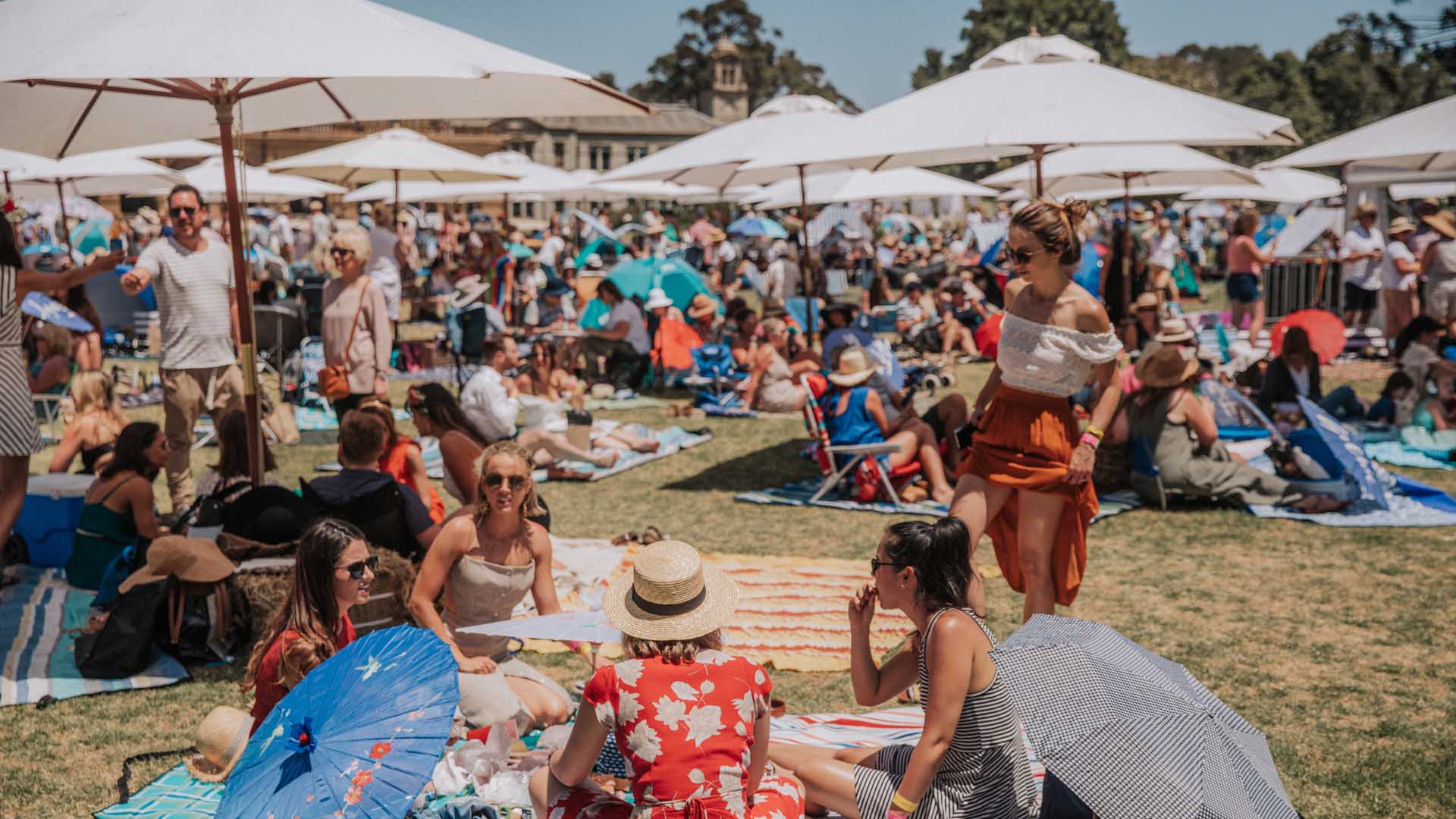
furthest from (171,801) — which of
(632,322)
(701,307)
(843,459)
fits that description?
(701,307)

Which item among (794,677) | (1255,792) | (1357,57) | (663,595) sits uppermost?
(1357,57)

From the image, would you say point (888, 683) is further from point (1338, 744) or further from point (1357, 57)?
point (1357, 57)

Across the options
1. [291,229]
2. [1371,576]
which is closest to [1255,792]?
[1371,576]

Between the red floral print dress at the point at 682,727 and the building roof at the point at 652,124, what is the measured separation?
84.4 metres

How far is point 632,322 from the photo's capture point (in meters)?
12.9

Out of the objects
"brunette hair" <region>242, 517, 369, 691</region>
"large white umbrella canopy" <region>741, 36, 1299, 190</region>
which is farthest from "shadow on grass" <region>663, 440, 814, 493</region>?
"brunette hair" <region>242, 517, 369, 691</region>

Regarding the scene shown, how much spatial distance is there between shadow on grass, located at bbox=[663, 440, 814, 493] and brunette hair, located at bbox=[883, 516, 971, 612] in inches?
209

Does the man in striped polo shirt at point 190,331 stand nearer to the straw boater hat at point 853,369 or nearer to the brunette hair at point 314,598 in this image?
the straw boater hat at point 853,369

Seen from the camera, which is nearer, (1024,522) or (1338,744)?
(1338,744)

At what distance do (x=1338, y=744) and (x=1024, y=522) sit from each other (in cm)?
128

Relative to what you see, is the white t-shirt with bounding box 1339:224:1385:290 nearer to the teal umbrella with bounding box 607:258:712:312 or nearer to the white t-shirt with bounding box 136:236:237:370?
the teal umbrella with bounding box 607:258:712:312

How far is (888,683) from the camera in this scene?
3.51 m

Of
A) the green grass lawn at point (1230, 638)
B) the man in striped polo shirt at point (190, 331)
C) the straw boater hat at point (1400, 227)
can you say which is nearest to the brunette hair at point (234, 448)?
the man in striped polo shirt at point (190, 331)

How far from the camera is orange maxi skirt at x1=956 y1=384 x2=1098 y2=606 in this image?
4707 millimetres
